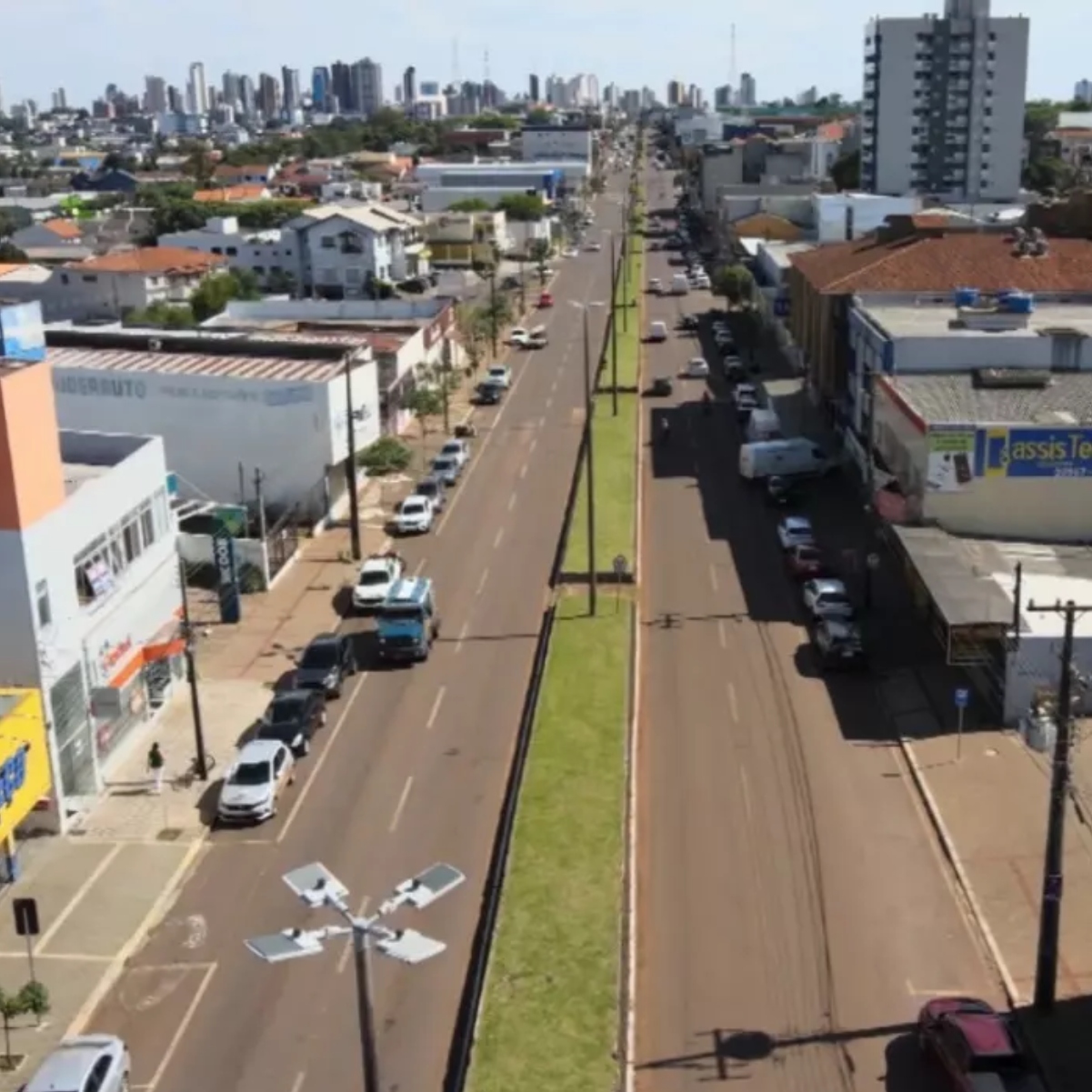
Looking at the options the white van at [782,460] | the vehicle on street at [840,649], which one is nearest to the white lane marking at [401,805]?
the vehicle on street at [840,649]

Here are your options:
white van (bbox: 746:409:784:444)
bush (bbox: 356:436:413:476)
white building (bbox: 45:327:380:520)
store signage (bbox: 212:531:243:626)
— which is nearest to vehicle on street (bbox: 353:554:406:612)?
store signage (bbox: 212:531:243:626)

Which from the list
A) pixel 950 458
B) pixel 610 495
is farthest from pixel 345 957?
pixel 610 495

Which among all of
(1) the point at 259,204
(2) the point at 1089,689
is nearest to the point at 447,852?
(2) the point at 1089,689

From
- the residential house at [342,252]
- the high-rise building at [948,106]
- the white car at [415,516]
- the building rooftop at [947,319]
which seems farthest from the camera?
the high-rise building at [948,106]

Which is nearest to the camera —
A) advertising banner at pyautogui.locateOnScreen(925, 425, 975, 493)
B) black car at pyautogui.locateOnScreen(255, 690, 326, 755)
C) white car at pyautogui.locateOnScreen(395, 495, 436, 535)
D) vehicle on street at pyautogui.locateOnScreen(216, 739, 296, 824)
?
vehicle on street at pyautogui.locateOnScreen(216, 739, 296, 824)

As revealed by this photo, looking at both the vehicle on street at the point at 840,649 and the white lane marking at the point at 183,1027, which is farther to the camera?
the vehicle on street at the point at 840,649

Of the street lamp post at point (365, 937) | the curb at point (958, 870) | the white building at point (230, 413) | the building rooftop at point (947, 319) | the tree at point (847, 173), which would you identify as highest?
the tree at point (847, 173)

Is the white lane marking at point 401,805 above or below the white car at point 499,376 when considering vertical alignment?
below

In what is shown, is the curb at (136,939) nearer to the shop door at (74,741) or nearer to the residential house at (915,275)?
the shop door at (74,741)

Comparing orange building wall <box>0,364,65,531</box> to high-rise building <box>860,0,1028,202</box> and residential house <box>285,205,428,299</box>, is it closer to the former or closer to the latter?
residential house <box>285,205,428,299</box>
